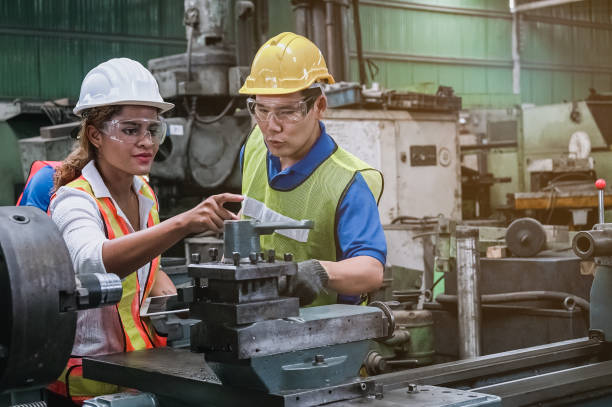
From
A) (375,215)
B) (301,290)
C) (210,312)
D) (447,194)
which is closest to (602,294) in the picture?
(375,215)

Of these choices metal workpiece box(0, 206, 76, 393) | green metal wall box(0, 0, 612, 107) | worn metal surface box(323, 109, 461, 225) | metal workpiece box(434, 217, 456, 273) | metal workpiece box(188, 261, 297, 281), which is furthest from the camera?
green metal wall box(0, 0, 612, 107)

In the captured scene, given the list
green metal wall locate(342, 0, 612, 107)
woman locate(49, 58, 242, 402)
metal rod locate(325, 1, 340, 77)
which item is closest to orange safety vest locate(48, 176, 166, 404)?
woman locate(49, 58, 242, 402)

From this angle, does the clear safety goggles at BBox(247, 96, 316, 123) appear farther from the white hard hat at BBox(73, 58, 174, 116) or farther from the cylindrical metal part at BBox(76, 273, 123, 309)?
the cylindrical metal part at BBox(76, 273, 123, 309)

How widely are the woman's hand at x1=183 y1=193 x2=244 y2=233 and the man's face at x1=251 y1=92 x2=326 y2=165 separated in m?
0.34

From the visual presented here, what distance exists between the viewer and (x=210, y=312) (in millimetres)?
1096

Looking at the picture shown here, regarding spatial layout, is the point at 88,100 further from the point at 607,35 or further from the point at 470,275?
the point at 607,35

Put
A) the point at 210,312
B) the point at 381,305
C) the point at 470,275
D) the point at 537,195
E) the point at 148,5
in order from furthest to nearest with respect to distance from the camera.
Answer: the point at 148,5
the point at 537,195
the point at 470,275
the point at 381,305
the point at 210,312

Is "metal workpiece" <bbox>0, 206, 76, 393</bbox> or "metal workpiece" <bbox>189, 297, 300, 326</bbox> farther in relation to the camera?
"metal workpiece" <bbox>189, 297, 300, 326</bbox>

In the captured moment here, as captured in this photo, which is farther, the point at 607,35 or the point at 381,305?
the point at 607,35

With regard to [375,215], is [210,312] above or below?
below

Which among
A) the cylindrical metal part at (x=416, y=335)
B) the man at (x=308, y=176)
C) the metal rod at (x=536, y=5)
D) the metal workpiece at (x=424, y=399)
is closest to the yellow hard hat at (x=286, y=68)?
the man at (x=308, y=176)

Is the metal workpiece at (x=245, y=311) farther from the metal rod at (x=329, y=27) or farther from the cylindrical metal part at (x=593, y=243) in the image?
the metal rod at (x=329, y=27)

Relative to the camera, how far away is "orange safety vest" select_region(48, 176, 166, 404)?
5.00 ft

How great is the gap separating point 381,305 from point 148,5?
880 centimetres
